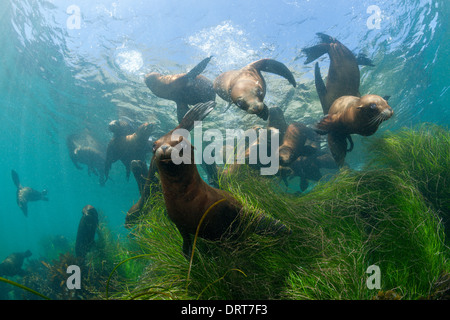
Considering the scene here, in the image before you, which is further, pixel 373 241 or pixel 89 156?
pixel 89 156

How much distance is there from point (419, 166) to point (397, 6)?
30.5 ft

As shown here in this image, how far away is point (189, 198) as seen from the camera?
229 centimetres

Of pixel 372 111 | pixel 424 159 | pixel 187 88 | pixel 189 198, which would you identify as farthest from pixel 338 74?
pixel 189 198

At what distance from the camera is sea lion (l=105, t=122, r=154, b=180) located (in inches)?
387

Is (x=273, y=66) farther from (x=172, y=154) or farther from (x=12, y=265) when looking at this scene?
(x=12, y=265)

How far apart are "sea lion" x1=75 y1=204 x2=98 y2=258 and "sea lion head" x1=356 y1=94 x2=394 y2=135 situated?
27.7ft

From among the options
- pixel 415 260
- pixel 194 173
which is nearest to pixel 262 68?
pixel 194 173

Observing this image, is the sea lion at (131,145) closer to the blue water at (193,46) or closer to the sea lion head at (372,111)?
the blue water at (193,46)

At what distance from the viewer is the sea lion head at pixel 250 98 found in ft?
12.3

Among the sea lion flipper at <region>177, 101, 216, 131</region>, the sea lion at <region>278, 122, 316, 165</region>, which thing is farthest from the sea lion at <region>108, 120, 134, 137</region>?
the sea lion flipper at <region>177, 101, 216, 131</region>

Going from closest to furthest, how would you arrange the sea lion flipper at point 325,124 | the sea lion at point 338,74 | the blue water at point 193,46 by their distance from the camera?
the sea lion flipper at point 325,124 < the sea lion at point 338,74 < the blue water at point 193,46

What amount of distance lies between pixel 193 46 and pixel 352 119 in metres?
9.27

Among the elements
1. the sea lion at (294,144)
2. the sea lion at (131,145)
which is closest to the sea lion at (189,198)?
the sea lion at (294,144)

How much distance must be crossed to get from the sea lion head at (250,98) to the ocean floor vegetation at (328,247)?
4.29 feet
